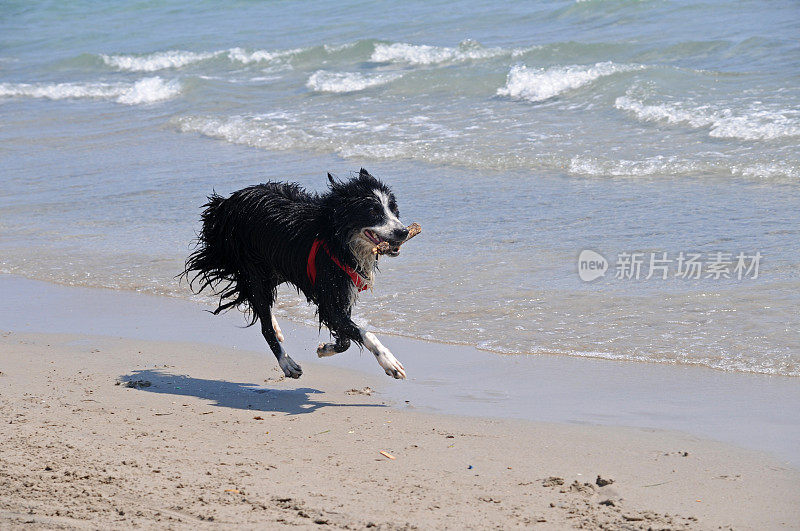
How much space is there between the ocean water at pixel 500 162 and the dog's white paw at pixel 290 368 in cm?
88

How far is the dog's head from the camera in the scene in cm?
524

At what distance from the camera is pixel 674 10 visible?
1998 cm

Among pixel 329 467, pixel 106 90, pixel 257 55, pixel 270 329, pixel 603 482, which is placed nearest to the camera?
pixel 603 482

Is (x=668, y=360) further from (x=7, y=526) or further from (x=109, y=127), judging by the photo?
(x=109, y=127)

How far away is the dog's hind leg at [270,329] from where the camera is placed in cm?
559

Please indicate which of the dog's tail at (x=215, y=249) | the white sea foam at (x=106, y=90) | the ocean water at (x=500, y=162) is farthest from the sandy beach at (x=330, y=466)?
the white sea foam at (x=106, y=90)

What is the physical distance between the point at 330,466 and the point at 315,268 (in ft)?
5.55

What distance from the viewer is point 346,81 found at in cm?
1747

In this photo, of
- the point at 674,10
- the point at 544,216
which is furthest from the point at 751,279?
the point at 674,10

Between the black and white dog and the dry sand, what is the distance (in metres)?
0.40

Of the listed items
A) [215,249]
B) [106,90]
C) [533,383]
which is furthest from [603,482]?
[106,90]

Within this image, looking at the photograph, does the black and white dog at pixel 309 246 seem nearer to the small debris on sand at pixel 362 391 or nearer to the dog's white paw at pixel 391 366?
the dog's white paw at pixel 391 366

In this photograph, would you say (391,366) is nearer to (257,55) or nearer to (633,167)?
(633,167)

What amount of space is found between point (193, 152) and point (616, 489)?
10003 mm
